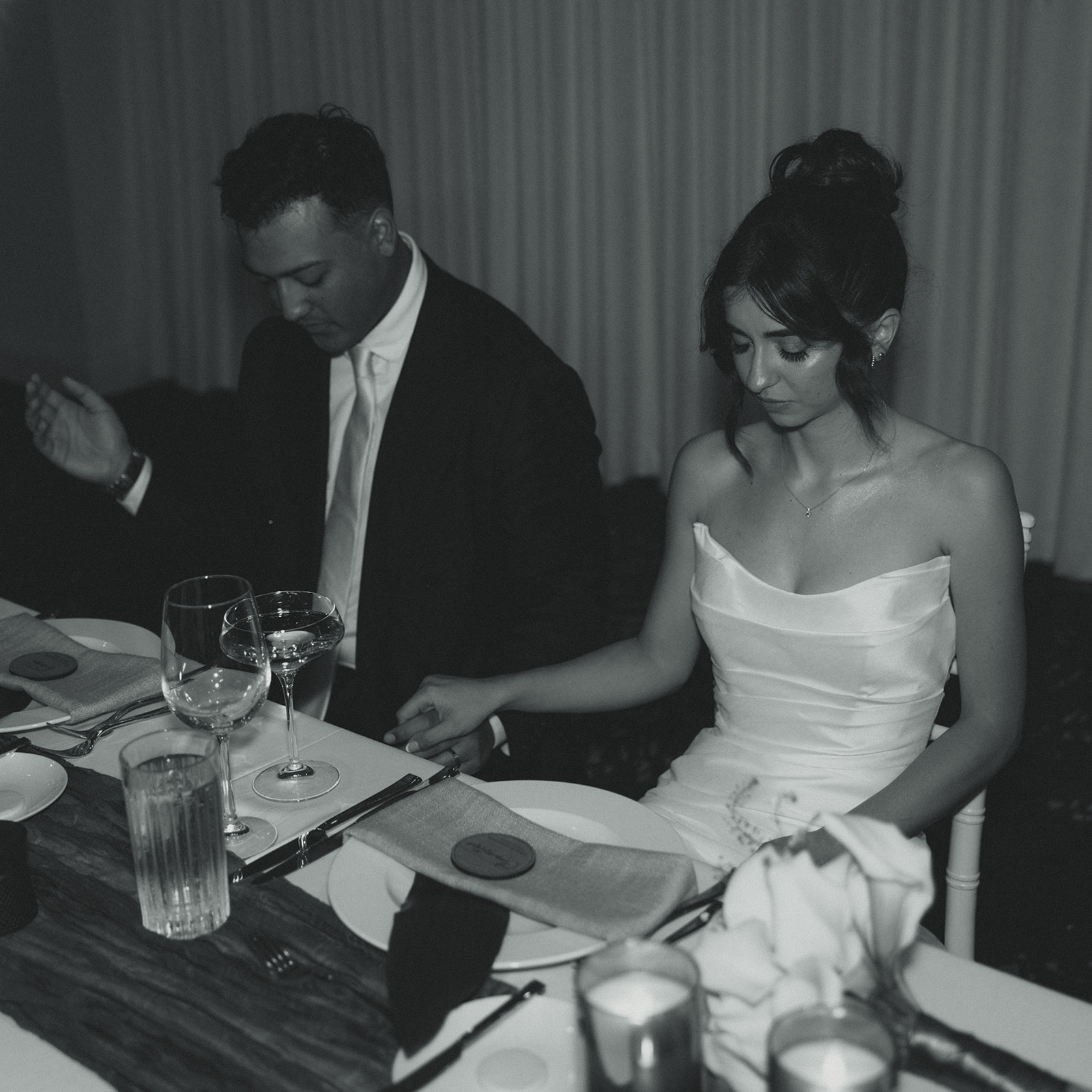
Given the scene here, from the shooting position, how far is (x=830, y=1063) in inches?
28.1

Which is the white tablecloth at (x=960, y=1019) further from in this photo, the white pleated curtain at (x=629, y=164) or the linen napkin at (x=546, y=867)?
the white pleated curtain at (x=629, y=164)

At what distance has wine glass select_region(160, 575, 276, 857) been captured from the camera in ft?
4.22

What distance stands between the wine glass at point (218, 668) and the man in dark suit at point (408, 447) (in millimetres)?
955

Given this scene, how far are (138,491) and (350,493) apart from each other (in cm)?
42

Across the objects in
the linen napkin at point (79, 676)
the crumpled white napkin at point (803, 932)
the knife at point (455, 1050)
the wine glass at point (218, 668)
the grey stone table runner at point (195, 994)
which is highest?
the crumpled white napkin at point (803, 932)

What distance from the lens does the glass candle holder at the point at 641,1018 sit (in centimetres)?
76

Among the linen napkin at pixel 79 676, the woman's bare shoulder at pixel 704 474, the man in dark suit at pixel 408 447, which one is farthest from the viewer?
the man in dark suit at pixel 408 447

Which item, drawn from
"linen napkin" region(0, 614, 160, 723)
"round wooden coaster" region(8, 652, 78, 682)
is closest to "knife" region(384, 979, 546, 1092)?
"linen napkin" region(0, 614, 160, 723)

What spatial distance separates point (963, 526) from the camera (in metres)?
1.79

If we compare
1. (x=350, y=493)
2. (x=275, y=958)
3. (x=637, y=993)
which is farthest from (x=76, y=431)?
(x=637, y=993)

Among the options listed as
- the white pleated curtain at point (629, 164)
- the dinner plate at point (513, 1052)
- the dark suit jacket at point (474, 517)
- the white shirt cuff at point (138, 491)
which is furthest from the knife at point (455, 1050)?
the white pleated curtain at point (629, 164)

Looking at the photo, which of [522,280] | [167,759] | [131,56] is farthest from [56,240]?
[167,759]

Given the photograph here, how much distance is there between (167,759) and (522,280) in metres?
4.91

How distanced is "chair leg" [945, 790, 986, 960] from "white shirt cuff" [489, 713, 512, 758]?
0.79m
